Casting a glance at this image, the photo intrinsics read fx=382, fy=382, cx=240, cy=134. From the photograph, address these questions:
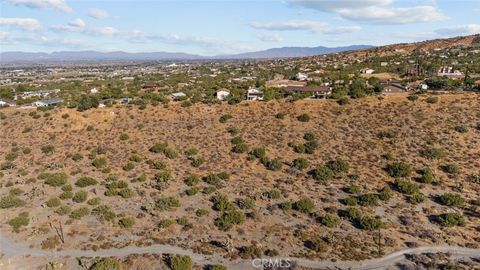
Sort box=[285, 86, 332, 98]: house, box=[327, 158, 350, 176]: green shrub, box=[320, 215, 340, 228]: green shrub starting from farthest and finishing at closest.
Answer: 1. box=[285, 86, 332, 98]: house
2. box=[327, 158, 350, 176]: green shrub
3. box=[320, 215, 340, 228]: green shrub

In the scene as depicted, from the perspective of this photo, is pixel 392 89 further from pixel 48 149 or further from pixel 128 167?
pixel 48 149

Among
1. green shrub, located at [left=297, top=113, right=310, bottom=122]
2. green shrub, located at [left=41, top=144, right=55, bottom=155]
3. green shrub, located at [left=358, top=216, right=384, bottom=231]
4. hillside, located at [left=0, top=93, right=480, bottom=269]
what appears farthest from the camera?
green shrub, located at [left=297, top=113, right=310, bottom=122]

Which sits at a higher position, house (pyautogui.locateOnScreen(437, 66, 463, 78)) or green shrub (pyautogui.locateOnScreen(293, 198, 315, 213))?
house (pyautogui.locateOnScreen(437, 66, 463, 78))

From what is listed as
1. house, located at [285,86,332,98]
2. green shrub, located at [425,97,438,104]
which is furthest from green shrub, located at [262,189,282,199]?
green shrub, located at [425,97,438,104]

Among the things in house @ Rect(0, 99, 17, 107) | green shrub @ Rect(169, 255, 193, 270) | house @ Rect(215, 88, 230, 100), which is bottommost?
green shrub @ Rect(169, 255, 193, 270)

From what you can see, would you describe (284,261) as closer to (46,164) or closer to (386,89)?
(46,164)

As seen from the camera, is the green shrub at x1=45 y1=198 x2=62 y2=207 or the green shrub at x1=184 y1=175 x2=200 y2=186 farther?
the green shrub at x1=184 y1=175 x2=200 y2=186

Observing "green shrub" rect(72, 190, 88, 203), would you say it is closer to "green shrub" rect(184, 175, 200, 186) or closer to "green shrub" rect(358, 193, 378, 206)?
"green shrub" rect(184, 175, 200, 186)
